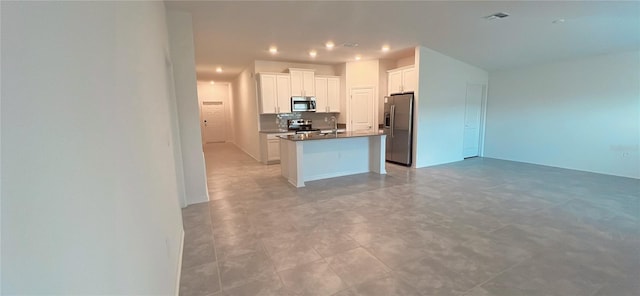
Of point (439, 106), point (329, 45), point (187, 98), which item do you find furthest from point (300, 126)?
point (187, 98)

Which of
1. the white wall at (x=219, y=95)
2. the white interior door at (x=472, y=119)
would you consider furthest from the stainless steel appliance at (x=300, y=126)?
the white wall at (x=219, y=95)

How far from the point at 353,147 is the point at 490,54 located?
11.4 ft

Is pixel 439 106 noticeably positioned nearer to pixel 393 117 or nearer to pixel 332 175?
pixel 393 117

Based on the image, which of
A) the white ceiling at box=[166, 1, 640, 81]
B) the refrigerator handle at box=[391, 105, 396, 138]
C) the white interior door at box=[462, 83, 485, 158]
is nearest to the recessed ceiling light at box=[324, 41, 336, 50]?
the white ceiling at box=[166, 1, 640, 81]

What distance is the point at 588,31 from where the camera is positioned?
4.27 meters

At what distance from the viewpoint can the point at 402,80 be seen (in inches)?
256

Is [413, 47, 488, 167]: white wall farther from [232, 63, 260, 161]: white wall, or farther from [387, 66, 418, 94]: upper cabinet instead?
[232, 63, 260, 161]: white wall

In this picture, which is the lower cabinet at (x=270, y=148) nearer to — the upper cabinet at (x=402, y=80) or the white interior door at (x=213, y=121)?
the upper cabinet at (x=402, y=80)

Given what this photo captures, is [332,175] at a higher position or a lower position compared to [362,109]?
lower

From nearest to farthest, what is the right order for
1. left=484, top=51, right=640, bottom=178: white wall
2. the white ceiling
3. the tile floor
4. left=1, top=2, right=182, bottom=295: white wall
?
left=1, top=2, right=182, bottom=295: white wall, the tile floor, the white ceiling, left=484, top=51, right=640, bottom=178: white wall

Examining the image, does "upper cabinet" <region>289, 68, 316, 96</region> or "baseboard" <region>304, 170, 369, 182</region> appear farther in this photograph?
"upper cabinet" <region>289, 68, 316, 96</region>

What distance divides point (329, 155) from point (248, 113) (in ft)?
12.2

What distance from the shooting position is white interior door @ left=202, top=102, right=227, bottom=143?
11.4 meters

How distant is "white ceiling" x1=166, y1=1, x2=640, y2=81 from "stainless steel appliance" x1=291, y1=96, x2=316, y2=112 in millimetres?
A: 1240
